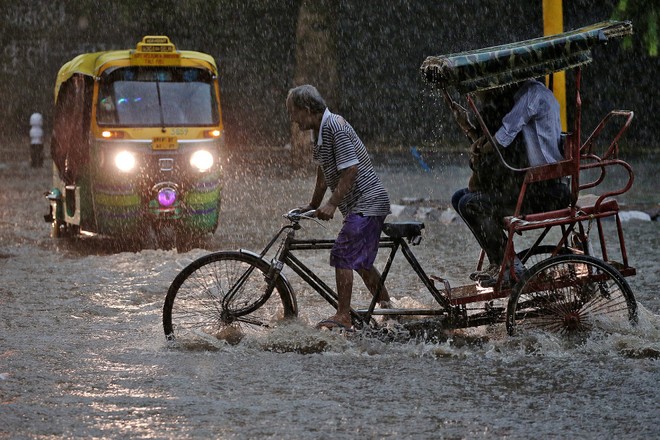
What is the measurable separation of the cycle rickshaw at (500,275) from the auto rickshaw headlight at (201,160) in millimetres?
4354

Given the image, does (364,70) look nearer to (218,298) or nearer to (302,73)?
(302,73)

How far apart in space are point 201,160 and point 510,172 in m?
4.95

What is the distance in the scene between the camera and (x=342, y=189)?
6621 mm

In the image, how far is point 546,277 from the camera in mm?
6773

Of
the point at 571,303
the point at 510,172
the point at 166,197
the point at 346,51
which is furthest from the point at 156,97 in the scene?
the point at 346,51

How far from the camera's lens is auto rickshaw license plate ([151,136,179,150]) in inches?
432

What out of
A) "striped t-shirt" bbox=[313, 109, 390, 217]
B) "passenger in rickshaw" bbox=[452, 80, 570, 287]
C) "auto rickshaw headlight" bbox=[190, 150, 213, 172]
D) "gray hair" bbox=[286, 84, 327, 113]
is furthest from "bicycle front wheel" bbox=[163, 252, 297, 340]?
"auto rickshaw headlight" bbox=[190, 150, 213, 172]

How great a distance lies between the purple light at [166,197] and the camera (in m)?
11.0

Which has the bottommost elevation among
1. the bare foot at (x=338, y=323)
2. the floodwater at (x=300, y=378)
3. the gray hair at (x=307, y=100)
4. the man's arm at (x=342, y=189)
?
the floodwater at (x=300, y=378)

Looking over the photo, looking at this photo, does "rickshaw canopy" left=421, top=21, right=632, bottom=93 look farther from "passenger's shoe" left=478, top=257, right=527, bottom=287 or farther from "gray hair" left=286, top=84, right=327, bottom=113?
"passenger's shoe" left=478, top=257, right=527, bottom=287

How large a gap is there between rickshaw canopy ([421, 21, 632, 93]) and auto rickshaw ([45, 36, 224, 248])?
4.82m

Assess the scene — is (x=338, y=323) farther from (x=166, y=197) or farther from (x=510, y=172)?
(x=166, y=197)

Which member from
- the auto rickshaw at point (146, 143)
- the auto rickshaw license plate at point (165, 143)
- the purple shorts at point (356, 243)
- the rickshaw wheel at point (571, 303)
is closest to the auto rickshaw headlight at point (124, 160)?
the auto rickshaw at point (146, 143)

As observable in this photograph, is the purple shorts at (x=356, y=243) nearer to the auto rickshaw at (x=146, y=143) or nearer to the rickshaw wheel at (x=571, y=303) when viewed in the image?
the rickshaw wheel at (x=571, y=303)
